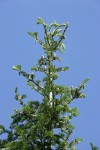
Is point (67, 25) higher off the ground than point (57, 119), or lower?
higher

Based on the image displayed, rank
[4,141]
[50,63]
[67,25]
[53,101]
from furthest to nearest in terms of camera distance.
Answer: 1. [67,25]
2. [50,63]
3. [4,141]
4. [53,101]

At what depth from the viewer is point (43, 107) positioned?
45.1 feet

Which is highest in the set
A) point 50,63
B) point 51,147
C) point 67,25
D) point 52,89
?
point 67,25

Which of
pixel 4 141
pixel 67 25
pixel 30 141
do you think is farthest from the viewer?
pixel 67 25

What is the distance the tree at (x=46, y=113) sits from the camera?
1298cm

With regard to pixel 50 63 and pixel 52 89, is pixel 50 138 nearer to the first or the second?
pixel 52 89

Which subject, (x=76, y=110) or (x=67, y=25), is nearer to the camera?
(x=76, y=110)

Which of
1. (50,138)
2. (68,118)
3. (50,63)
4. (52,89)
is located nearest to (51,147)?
(50,138)

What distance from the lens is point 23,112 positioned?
14.8 meters

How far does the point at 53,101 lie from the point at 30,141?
88.8 inches

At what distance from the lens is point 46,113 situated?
13.9 m

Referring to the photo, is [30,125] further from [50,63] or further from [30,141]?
[50,63]

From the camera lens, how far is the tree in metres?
13.0

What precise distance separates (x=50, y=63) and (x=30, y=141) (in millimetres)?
6234
